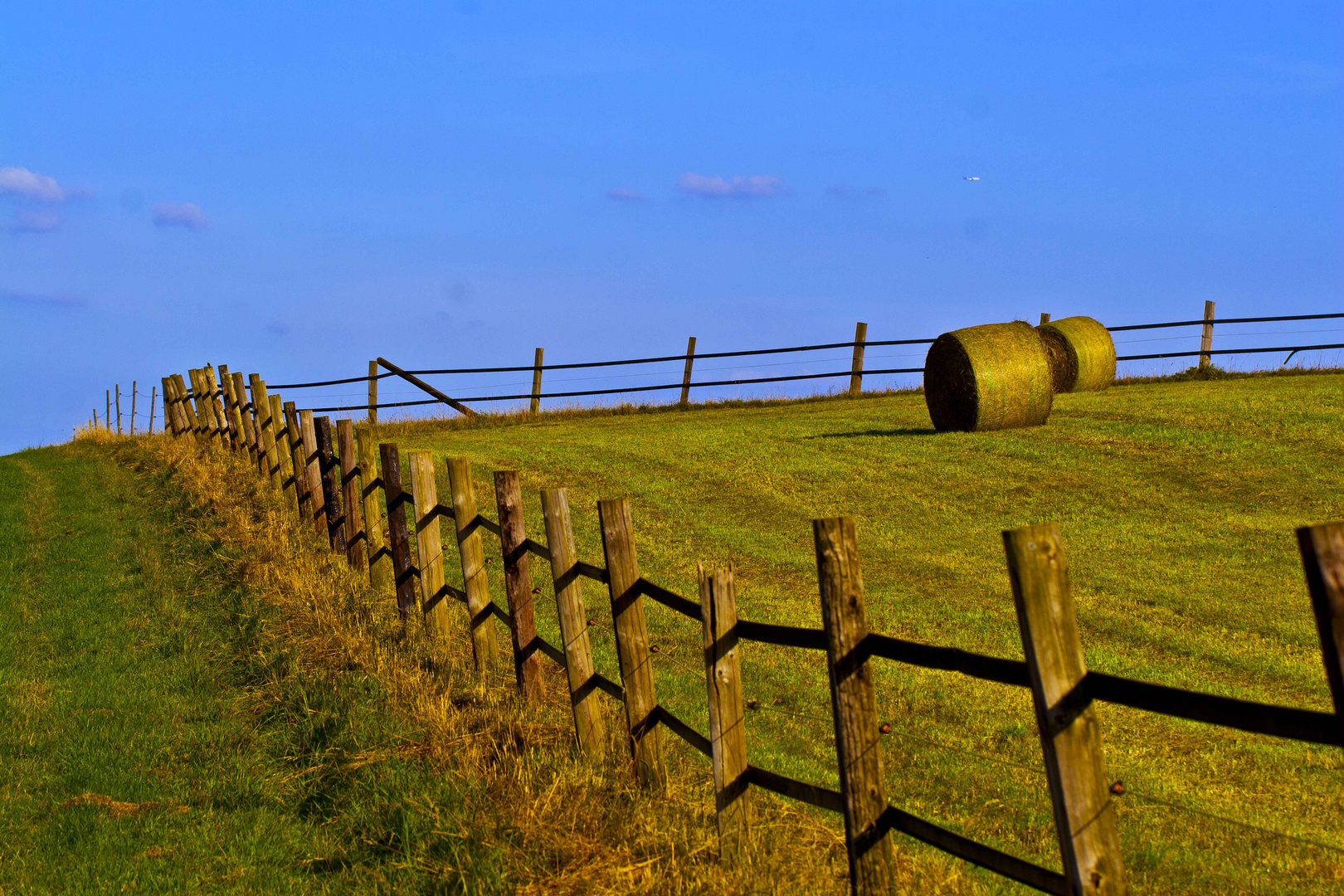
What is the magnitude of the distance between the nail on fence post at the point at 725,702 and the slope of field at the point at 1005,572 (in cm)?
139

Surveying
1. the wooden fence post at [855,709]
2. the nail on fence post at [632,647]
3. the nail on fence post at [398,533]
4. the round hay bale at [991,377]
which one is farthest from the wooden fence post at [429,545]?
the round hay bale at [991,377]

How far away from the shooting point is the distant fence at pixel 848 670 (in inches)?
117

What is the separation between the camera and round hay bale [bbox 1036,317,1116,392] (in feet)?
74.8

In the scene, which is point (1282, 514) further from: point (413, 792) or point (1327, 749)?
point (413, 792)

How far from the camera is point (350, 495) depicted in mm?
11734

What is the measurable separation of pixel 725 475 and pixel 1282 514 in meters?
6.97

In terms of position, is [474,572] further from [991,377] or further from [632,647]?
[991,377]

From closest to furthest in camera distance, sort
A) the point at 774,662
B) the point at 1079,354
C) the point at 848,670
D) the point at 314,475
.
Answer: the point at 848,670 → the point at 774,662 → the point at 314,475 → the point at 1079,354

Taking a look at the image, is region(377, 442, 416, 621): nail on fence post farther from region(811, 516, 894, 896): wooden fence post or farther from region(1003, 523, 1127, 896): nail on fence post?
region(1003, 523, 1127, 896): nail on fence post

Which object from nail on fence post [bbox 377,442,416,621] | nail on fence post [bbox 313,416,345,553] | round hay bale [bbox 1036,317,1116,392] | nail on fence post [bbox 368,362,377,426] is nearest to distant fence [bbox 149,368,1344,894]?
nail on fence post [bbox 377,442,416,621]

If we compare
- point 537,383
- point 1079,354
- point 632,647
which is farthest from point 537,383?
point 632,647

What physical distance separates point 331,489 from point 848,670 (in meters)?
9.67

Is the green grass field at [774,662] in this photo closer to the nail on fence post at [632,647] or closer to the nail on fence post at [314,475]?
the nail on fence post at [632,647]

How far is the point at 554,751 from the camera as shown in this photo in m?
5.91
